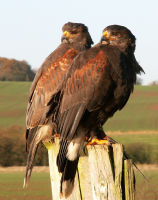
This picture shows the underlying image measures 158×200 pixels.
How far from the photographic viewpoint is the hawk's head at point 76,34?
660 cm

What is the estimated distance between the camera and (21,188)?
21703mm

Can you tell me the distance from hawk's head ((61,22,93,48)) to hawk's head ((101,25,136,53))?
1.42 m

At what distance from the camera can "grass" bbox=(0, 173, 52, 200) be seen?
64.7ft

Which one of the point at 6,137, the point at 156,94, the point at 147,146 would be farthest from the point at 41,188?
the point at 156,94

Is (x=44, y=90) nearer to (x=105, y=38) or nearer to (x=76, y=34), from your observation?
(x=76, y=34)

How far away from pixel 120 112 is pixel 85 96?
38.2 metres

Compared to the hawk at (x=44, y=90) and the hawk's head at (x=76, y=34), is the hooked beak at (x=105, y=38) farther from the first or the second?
the hawk's head at (x=76, y=34)


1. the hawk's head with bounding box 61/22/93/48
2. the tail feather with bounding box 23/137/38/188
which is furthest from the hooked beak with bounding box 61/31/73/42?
the tail feather with bounding box 23/137/38/188

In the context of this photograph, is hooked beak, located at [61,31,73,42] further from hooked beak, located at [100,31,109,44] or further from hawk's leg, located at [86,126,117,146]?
hawk's leg, located at [86,126,117,146]

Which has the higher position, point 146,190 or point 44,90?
point 44,90

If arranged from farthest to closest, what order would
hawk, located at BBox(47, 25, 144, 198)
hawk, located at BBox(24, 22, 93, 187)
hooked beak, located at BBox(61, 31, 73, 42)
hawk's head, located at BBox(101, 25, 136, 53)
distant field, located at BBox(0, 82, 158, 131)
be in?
distant field, located at BBox(0, 82, 158, 131) < hooked beak, located at BBox(61, 31, 73, 42) < hawk, located at BBox(24, 22, 93, 187) < hawk's head, located at BBox(101, 25, 136, 53) < hawk, located at BBox(47, 25, 144, 198)

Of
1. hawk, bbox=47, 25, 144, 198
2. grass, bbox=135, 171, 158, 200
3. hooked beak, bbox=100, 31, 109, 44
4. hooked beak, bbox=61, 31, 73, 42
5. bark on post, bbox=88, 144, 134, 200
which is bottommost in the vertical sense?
grass, bbox=135, 171, 158, 200

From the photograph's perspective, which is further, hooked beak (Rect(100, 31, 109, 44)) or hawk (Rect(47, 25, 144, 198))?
hooked beak (Rect(100, 31, 109, 44))

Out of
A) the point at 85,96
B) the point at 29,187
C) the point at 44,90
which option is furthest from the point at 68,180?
the point at 29,187
